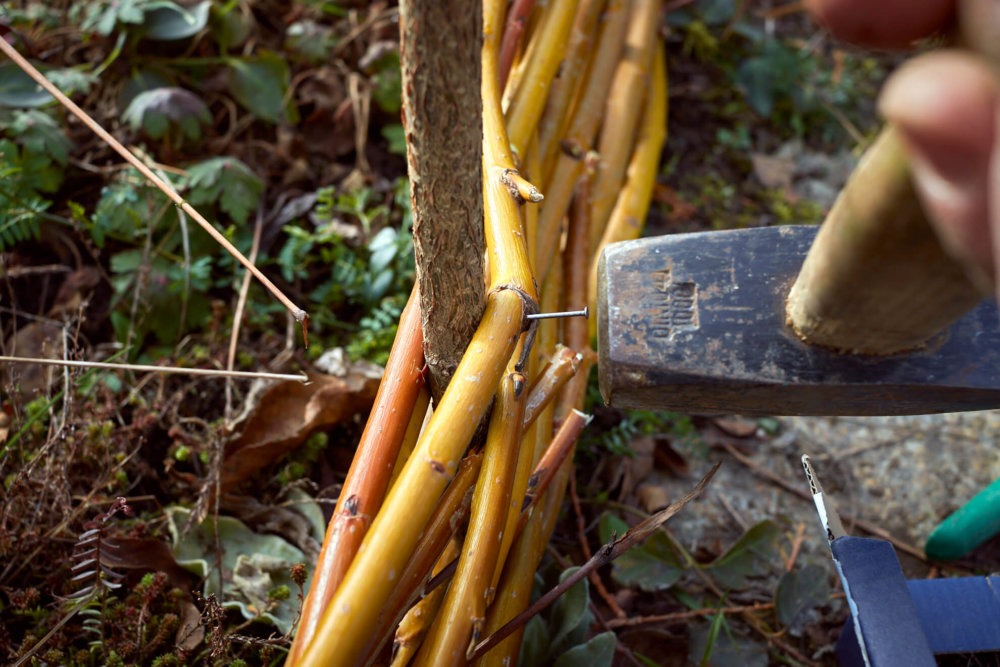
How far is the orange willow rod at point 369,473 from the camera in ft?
2.89

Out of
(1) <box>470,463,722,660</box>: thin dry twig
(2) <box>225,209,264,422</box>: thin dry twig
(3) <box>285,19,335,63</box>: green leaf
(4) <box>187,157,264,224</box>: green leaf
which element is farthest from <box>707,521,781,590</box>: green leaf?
(3) <box>285,19,335,63</box>: green leaf

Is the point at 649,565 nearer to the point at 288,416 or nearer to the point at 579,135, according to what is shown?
the point at 288,416

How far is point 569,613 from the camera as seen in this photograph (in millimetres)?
1180

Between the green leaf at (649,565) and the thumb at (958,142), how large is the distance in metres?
0.88

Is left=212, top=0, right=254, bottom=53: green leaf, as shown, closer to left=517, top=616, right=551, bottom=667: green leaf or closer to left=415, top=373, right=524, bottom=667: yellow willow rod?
left=415, top=373, right=524, bottom=667: yellow willow rod

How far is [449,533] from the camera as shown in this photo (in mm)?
987

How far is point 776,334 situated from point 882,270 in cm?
24

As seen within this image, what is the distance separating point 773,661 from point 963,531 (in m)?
0.43

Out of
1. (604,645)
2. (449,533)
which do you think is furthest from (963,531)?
(449,533)

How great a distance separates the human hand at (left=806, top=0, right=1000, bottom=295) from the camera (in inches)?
22.9

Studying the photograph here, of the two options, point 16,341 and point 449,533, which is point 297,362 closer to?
point 16,341

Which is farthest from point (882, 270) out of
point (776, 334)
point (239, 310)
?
point (239, 310)

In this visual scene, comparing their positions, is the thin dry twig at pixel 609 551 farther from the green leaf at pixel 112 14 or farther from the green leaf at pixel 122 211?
the green leaf at pixel 112 14

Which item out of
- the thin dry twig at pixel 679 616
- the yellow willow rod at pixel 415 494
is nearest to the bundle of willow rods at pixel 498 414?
the yellow willow rod at pixel 415 494
